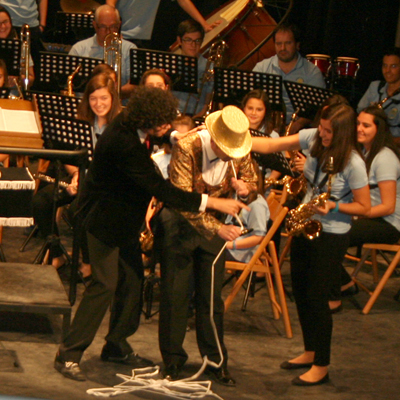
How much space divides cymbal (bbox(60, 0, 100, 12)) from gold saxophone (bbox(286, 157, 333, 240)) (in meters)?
6.37

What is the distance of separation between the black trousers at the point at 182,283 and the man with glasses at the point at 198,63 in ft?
11.6

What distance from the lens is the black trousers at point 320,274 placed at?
4.26 meters

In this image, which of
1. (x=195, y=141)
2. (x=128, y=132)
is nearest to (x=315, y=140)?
(x=195, y=141)

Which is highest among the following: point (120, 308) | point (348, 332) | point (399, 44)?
point (399, 44)

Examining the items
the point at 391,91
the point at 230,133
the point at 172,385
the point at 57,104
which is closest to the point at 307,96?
the point at 391,91

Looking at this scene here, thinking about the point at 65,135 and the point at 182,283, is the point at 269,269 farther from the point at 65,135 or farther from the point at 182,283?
the point at 65,135

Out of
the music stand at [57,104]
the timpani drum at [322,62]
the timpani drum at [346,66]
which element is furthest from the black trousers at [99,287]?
the timpani drum at [322,62]

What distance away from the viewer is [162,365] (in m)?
4.52

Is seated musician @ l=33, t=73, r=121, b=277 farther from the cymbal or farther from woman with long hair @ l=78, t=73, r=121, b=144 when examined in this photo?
the cymbal

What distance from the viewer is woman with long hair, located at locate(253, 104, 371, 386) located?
427 cm

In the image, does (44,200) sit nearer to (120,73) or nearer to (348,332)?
(120,73)

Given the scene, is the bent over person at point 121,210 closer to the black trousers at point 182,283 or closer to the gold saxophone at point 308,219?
the black trousers at point 182,283

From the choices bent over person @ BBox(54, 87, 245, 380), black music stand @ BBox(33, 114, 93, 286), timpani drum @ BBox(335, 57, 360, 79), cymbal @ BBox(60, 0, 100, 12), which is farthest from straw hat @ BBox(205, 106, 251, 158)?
cymbal @ BBox(60, 0, 100, 12)

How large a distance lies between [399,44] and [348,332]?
16.0ft
